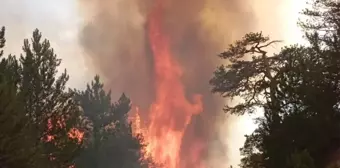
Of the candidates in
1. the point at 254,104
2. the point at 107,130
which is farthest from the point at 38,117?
the point at 107,130

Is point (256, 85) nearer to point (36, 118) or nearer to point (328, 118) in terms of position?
point (328, 118)

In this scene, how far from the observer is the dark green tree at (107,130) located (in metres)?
36.6

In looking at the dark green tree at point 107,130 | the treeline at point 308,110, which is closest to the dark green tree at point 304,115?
the treeline at point 308,110

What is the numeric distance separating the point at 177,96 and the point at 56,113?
2147 inches

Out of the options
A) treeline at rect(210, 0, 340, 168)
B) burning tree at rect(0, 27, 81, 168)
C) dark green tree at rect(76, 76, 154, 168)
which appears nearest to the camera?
treeline at rect(210, 0, 340, 168)

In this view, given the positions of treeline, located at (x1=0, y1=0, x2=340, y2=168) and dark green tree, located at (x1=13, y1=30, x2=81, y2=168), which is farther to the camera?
dark green tree, located at (x1=13, y1=30, x2=81, y2=168)

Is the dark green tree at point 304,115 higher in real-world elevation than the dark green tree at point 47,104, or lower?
lower

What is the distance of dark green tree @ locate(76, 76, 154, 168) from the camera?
120 feet

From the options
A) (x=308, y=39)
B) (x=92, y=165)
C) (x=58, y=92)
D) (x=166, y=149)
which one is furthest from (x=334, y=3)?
(x=166, y=149)

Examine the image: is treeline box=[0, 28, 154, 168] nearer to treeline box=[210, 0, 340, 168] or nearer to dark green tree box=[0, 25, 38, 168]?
dark green tree box=[0, 25, 38, 168]

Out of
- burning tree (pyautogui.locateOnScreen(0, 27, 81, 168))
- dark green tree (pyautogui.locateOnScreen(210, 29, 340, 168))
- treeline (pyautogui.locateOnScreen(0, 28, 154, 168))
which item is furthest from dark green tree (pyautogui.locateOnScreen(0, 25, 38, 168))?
dark green tree (pyautogui.locateOnScreen(210, 29, 340, 168))

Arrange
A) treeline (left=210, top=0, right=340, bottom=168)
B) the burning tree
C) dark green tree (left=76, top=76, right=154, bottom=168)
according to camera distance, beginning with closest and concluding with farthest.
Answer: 1. treeline (left=210, top=0, right=340, bottom=168)
2. the burning tree
3. dark green tree (left=76, top=76, right=154, bottom=168)

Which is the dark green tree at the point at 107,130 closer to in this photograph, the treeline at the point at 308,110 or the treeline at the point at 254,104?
the treeline at the point at 254,104

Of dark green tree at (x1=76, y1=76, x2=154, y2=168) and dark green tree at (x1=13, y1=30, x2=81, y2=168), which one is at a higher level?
dark green tree at (x1=76, y1=76, x2=154, y2=168)
